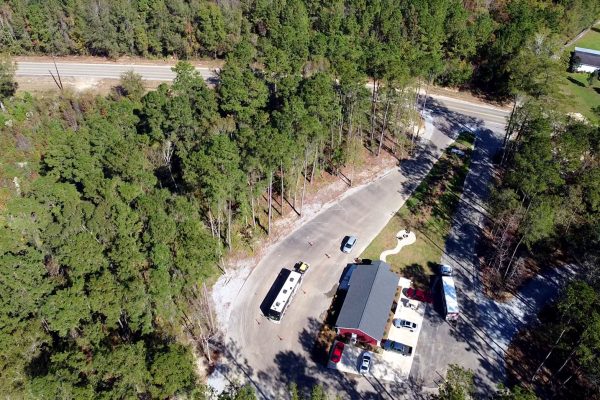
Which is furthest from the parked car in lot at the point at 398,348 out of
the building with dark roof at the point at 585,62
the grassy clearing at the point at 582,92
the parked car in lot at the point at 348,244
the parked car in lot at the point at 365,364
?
the building with dark roof at the point at 585,62

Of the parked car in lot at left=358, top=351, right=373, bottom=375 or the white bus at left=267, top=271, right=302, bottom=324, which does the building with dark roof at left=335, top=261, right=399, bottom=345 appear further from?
the white bus at left=267, top=271, right=302, bottom=324

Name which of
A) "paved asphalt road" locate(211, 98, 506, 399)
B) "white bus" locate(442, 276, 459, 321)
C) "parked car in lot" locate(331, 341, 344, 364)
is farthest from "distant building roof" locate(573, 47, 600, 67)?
"parked car in lot" locate(331, 341, 344, 364)

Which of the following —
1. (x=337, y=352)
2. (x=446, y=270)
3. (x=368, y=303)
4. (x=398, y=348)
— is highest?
(x=446, y=270)

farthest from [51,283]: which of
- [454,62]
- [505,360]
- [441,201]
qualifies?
[454,62]

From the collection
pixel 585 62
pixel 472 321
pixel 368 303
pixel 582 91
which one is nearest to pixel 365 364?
pixel 368 303

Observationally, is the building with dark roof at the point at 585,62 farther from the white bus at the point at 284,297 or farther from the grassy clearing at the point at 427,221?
the white bus at the point at 284,297

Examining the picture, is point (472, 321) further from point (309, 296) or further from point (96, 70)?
point (96, 70)

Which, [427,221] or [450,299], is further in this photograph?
[427,221]
